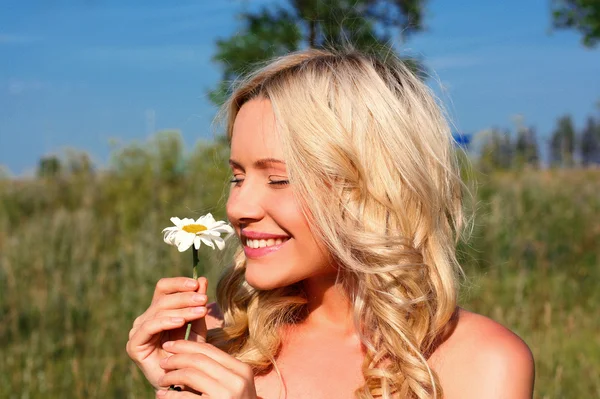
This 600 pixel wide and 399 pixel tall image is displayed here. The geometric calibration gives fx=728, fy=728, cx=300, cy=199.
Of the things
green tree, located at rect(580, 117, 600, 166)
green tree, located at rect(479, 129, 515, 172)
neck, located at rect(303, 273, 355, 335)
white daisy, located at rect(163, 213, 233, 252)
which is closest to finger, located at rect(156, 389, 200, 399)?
white daisy, located at rect(163, 213, 233, 252)

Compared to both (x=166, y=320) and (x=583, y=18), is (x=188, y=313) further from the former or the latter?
(x=583, y=18)

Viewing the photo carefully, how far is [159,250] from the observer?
5.09 metres

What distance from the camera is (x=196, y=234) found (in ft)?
5.26

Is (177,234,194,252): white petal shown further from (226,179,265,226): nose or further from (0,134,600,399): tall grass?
→ (0,134,600,399): tall grass

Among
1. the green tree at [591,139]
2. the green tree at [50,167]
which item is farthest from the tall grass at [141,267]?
the green tree at [591,139]

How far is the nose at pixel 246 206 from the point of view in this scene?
1.88m

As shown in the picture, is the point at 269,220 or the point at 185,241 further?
the point at 269,220

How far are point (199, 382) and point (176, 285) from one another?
313 mm

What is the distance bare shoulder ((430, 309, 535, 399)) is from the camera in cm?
183

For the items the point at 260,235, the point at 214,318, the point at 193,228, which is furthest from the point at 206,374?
the point at 214,318

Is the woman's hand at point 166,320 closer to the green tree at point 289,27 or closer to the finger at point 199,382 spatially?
the finger at point 199,382

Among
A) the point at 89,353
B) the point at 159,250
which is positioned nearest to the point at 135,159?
the point at 159,250

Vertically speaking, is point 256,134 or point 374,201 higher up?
point 256,134

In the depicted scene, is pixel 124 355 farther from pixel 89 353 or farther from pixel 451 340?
pixel 451 340
